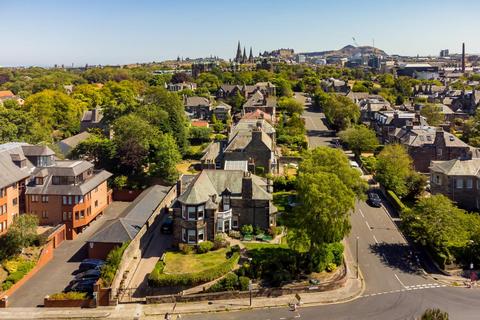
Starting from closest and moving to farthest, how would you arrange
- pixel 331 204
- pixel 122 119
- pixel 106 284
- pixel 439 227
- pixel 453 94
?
pixel 106 284 → pixel 331 204 → pixel 439 227 → pixel 122 119 → pixel 453 94

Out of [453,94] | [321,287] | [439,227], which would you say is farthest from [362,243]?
[453,94]

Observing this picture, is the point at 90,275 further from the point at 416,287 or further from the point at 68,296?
the point at 416,287

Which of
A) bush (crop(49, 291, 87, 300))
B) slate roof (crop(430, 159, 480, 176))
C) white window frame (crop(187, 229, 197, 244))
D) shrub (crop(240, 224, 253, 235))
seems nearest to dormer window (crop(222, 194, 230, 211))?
shrub (crop(240, 224, 253, 235))

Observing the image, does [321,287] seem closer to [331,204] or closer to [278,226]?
[331,204]

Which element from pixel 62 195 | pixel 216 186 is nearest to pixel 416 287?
pixel 216 186

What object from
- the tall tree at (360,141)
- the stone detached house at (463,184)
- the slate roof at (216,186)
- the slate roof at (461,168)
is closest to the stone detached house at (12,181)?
the slate roof at (216,186)

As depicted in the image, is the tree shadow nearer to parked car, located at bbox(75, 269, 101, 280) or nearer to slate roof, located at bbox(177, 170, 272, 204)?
slate roof, located at bbox(177, 170, 272, 204)

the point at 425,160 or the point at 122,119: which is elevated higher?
the point at 122,119
